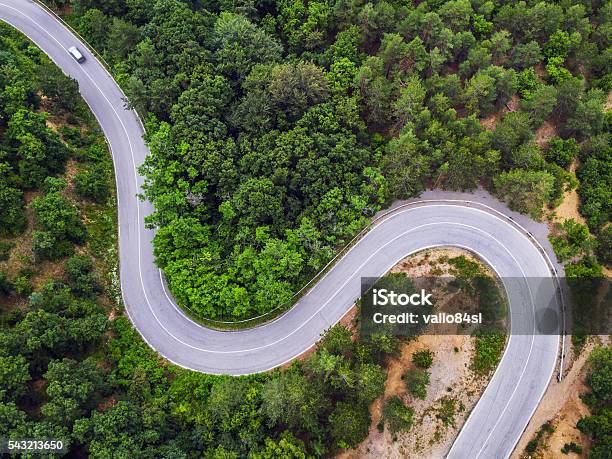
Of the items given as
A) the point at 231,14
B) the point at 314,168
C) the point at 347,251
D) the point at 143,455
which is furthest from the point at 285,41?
the point at 143,455

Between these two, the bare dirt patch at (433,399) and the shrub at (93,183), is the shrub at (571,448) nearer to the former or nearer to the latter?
the bare dirt patch at (433,399)

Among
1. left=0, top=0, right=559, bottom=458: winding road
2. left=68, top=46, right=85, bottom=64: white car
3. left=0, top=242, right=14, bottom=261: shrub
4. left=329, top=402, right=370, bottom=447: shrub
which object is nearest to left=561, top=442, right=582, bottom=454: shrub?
left=0, top=0, right=559, bottom=458: winding road

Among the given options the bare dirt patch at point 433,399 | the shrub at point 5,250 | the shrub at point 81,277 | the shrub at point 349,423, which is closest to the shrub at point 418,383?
the bare dirt patch at point 433,399

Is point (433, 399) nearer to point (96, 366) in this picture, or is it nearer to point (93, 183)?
point (96, 366)

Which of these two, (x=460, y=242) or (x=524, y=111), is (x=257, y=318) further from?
(x=524, y=111)

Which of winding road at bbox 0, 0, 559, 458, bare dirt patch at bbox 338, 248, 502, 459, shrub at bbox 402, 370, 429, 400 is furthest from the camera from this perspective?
winding road at bbox 0, 0, 559, 458

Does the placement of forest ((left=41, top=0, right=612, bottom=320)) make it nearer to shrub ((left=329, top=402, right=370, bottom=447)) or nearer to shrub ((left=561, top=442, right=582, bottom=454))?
shrub ((left=329, top=402, right=370, bottom=447))
